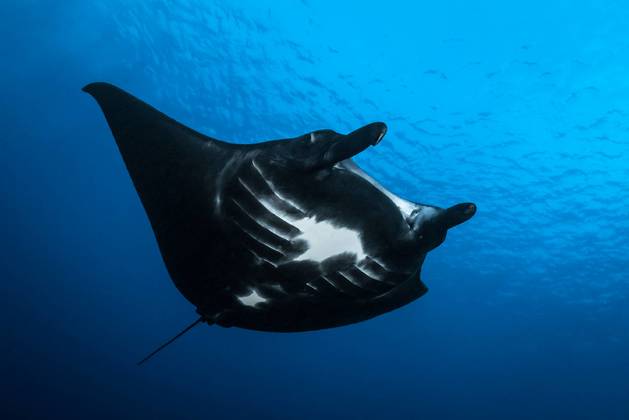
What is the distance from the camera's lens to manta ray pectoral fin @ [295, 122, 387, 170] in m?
1.90

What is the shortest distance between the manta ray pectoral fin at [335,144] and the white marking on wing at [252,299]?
3.46ft

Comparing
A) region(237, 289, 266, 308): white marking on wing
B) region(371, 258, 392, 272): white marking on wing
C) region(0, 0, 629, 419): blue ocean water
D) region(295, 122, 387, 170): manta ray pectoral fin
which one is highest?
region(0, 0, 629, 419): blue ocean water

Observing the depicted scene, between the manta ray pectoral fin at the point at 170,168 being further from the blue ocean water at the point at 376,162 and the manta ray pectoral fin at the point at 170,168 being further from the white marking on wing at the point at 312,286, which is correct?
the blue ocean water at the point at 376,162

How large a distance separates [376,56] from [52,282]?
3410 centimetres

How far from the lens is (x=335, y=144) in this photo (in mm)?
1993

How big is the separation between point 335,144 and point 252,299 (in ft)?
4.27

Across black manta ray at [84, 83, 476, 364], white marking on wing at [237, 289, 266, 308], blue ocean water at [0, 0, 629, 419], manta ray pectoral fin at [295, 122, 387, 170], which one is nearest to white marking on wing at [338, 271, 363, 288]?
black manta ray at [84, 83, 476, 364]

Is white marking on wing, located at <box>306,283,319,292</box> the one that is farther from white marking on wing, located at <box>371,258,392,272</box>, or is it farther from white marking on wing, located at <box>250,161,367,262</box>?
white marking on wing, located at <box>371,258,392,272</box>

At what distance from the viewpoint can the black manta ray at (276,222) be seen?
2.14 metres

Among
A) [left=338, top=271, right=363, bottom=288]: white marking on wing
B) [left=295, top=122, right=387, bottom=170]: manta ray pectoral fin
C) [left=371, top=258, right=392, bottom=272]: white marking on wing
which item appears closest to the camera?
[left=295, top=122, right=387, bottom=170]: manta ray pectoral fin

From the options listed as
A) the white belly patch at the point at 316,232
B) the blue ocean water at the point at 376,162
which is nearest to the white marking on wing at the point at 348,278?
the white belly patch at the point at 316,232

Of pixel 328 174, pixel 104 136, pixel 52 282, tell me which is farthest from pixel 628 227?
pixel 52 282

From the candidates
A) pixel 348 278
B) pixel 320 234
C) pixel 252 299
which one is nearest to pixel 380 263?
pixel 348 278

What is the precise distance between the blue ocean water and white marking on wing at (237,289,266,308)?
30.2ft
